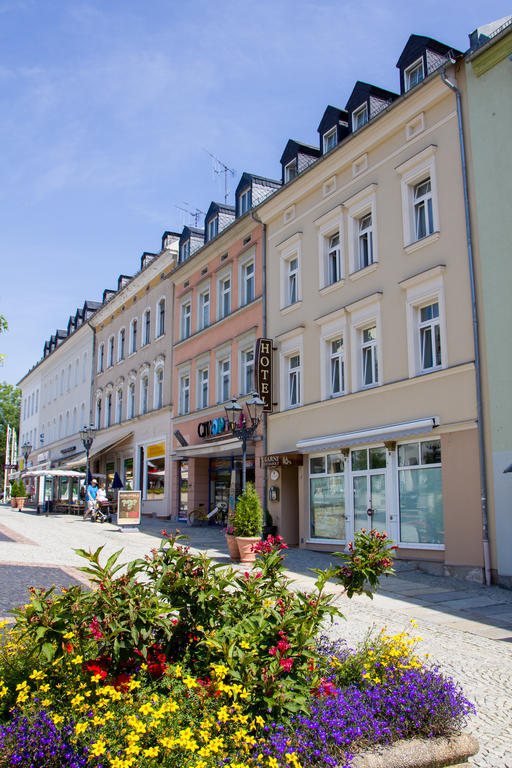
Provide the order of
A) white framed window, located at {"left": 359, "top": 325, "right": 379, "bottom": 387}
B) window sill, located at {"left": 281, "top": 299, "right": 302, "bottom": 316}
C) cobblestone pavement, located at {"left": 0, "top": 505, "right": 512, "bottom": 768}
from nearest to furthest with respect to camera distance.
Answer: cobblestone pavement, located at {"left": 0, "top": 505, "right": 512, "bottom": 768}
white framed window, located at {"left": 359, "top": 325, "right": 379, "bottom": 387}
window sill, located at {"left": 281, "top": 299, "right": 302, "bottom": 316}

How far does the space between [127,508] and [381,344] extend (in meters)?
Answer: 11.4

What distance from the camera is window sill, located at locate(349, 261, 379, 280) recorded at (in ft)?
53.4

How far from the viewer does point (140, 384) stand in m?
33.0

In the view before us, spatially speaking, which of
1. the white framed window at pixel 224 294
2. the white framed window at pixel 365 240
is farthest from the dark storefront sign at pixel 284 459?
the white framed window at pixel 224 294

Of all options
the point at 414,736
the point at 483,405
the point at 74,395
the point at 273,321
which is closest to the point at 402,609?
the point at 483,405

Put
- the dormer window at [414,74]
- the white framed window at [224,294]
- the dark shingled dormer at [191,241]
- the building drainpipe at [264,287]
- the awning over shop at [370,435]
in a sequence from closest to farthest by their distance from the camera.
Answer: the awning over shop at [370,435] → the dormer window at [414,74] → the building drainpipe at [264,287] → the white framed window at [224,294] → the dark shingled dormer at [191,241]

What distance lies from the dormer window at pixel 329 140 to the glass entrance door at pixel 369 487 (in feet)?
28.7

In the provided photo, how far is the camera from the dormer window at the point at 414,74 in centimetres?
1577

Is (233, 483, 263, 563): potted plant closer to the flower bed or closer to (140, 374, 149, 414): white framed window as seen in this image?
the flower bed

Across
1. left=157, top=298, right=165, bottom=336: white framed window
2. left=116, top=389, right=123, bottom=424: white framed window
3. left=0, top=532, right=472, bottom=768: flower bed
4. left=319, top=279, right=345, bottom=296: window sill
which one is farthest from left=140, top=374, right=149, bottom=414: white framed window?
left=0, top=532, right=472, bottom=768: flower bed

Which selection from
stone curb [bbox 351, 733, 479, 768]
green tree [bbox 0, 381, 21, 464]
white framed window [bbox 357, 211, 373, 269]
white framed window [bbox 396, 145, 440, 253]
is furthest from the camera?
green tree [bbox 0, 381, 21, 464]

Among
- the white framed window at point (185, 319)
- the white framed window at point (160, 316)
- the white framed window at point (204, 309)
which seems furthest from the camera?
the white framed window at point (160, 316)

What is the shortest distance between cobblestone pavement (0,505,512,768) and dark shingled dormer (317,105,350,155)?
1144 cm

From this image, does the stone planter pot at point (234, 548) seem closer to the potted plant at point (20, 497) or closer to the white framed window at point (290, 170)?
the white framed window at point (290, 170)
